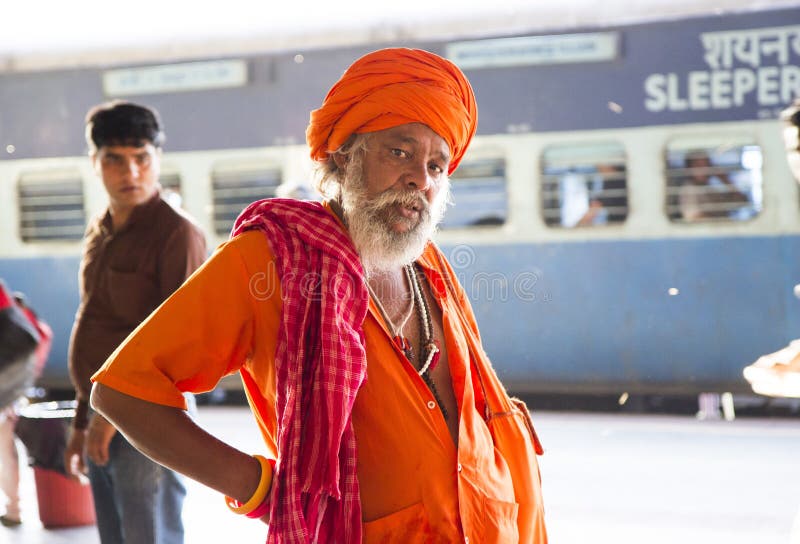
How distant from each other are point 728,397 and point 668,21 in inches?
117

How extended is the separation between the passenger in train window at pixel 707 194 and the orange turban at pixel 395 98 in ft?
18.8

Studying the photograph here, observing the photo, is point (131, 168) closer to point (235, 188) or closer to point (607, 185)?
point (607, 185)

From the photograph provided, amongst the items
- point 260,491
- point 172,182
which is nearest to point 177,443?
point 260,491

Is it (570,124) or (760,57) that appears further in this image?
(570,124)

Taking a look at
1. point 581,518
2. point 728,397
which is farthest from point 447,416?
point 728,397

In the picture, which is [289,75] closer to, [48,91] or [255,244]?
[48,91]

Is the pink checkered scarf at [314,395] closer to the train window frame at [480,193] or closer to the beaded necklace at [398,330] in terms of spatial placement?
the beaded necklace at [398,330]

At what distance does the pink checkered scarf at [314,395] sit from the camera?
1604 millimetres

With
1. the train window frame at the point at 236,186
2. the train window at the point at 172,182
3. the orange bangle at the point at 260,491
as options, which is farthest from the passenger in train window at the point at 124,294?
the train window at the point at 172,182

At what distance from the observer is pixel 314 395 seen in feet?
5.33

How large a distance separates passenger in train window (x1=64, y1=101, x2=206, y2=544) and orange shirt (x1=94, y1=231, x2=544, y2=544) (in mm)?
1272

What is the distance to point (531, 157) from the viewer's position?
766 cm

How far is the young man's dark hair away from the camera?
3.28 metres

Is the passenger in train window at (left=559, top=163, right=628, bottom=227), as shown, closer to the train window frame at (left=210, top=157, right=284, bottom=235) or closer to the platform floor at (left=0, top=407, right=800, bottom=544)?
the platform floor at (left=0, top=407, right=800, bottom=544)
